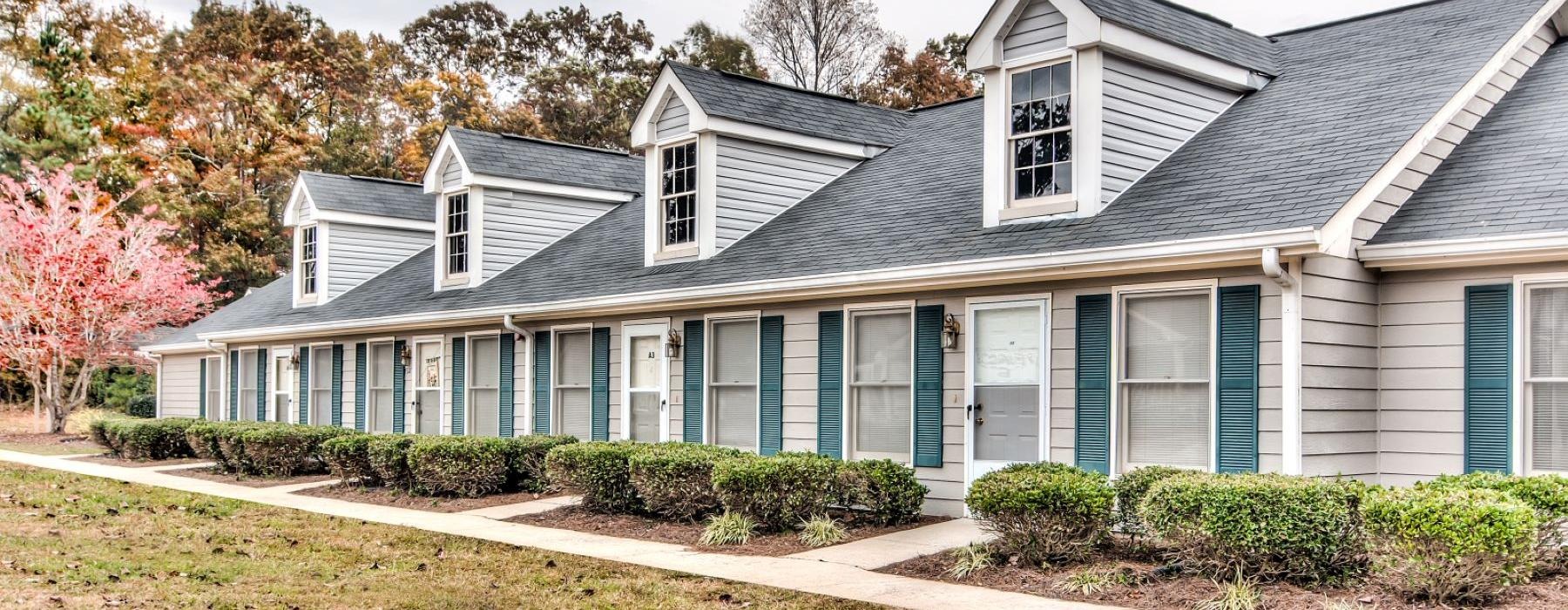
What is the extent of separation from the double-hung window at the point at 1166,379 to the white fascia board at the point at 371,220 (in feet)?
53.4

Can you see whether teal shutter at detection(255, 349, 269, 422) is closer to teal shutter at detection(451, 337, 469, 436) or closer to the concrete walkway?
teal shutter at detection(451, 337, 469, 436)

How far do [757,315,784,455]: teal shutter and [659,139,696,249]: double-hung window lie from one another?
96.4 inches

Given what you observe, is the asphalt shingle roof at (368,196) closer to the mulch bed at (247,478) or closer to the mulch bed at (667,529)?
the mulch bed at (247,478)

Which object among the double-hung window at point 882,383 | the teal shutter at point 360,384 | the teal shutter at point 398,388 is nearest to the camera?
the double-hung window at point 882,383

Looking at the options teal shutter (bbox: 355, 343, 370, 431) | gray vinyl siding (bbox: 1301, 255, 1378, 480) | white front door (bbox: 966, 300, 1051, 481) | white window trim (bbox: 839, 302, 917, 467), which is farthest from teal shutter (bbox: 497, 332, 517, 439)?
gray vinyl siding (bbox: 1301, 255, 1378, 480)

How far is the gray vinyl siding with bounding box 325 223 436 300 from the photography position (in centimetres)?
2261

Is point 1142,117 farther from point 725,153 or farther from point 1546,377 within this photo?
point 725,153

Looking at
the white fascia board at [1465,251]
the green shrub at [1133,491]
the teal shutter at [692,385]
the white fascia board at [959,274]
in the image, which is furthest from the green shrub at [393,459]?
the white fascia board at [1465,251]

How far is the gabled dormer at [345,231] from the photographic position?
22594mm

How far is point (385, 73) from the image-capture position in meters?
46.0

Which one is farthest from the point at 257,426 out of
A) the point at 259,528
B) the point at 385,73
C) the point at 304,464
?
the point at 385,73

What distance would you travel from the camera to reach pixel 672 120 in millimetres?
15797

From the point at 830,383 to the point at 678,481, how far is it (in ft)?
6.54

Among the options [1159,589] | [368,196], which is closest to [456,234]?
[368,196]
